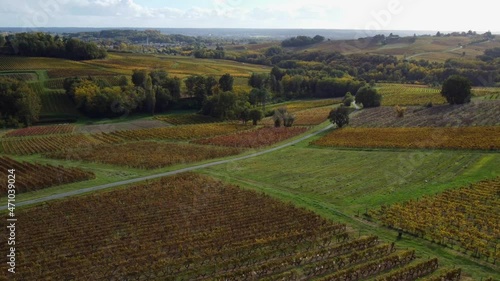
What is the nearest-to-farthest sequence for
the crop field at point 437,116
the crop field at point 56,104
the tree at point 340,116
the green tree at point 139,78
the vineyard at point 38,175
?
1. the vineyard at point 38,175
2. the crop field at point 437,116
3. the tree at point 340,116
4. the crop field at point 56,104
5. the green tree at point 139,78

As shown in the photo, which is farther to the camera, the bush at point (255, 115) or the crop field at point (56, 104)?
the crop field at point (56, 104)

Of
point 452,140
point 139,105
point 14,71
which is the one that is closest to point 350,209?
point 452,140

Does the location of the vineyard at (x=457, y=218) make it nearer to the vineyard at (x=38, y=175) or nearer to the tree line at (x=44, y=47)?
the vineyard at (x=38, y=175)

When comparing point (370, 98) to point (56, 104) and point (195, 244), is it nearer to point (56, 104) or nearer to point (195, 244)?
point (56, 104)

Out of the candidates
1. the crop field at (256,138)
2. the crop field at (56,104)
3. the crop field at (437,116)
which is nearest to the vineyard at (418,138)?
the crop field at (437,116)

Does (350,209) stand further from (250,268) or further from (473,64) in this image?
(473,64)

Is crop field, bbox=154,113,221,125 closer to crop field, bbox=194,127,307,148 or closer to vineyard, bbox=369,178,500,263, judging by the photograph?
crop field, bbox=194,127,307,148
